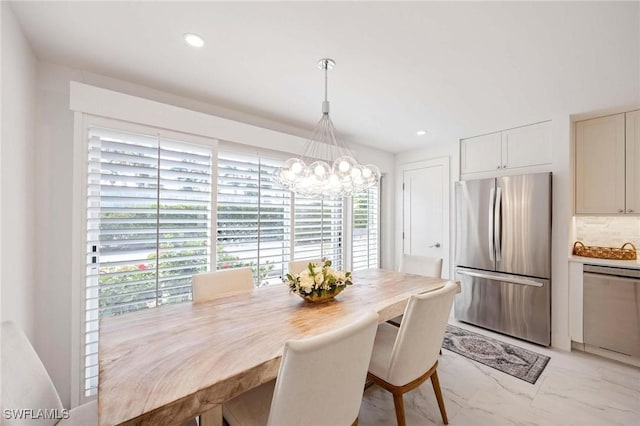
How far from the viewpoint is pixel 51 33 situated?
5.31 feet

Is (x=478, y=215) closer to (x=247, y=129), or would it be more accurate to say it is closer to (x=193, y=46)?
(x=247, y=129)

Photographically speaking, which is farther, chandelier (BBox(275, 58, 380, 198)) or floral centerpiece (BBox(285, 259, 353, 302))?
chandelier (BBox(275, 58, 380, 198))

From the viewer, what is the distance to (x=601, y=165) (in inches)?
110

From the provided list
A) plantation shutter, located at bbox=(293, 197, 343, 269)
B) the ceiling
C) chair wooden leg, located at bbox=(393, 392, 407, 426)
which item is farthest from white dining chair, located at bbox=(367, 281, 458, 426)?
plantation shutter, located at bbox=(293, 197, 343, 269)

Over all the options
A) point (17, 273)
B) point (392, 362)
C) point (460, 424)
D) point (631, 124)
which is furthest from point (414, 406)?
point (631, 124)

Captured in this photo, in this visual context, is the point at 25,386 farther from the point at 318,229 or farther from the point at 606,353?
the point at 606,353

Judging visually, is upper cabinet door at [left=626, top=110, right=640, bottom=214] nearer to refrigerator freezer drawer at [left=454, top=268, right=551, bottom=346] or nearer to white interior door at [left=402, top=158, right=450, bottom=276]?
refrigerator freezer drawer at [left=454, top=268, right=551, bottom=346]

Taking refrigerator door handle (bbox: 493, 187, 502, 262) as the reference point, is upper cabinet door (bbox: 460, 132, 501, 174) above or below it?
above

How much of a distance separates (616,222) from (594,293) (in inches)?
36.7

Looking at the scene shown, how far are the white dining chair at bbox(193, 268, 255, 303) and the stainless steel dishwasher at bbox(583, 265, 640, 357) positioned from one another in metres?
3.22

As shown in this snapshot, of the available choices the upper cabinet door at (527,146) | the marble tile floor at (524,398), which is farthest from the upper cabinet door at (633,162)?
the marble tile floor at (524,398)

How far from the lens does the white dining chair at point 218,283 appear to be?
1947mm

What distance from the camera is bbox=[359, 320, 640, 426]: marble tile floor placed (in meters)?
1.85

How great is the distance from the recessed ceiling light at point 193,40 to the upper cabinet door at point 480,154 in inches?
129
